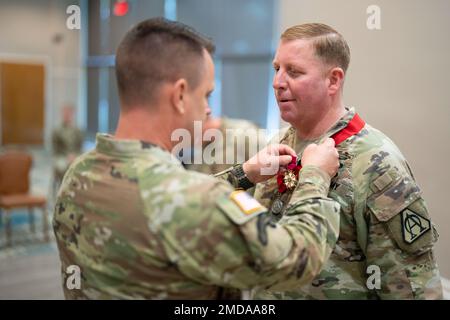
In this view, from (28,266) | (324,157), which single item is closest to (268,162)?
(324,157)

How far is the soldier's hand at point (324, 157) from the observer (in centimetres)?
119

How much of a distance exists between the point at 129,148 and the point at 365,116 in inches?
40.7

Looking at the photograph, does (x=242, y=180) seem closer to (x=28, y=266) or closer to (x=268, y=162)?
(x=268, y=162)

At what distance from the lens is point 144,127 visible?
996mm

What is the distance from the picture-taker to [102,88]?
7.37 meters

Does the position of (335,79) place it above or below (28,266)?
above

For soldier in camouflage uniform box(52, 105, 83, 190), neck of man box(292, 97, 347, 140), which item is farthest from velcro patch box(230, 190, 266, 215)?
soldier in camouflage uniform box(52, 105, 83, 190)

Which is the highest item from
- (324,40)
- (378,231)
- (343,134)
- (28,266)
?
(324,40)

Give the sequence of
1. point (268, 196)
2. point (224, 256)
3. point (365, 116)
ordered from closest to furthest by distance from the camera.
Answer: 1. point (224, 256)
2. point (268, 196)
3. point (365, 116)

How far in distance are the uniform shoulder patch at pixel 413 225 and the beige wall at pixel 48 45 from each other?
23.2 feet

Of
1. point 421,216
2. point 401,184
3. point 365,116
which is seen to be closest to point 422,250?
point 421,216

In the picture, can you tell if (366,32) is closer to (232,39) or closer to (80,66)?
(232,39)

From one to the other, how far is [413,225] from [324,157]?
0.33m

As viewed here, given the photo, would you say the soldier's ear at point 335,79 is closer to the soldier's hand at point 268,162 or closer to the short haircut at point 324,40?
the short haircut at point 324,40
